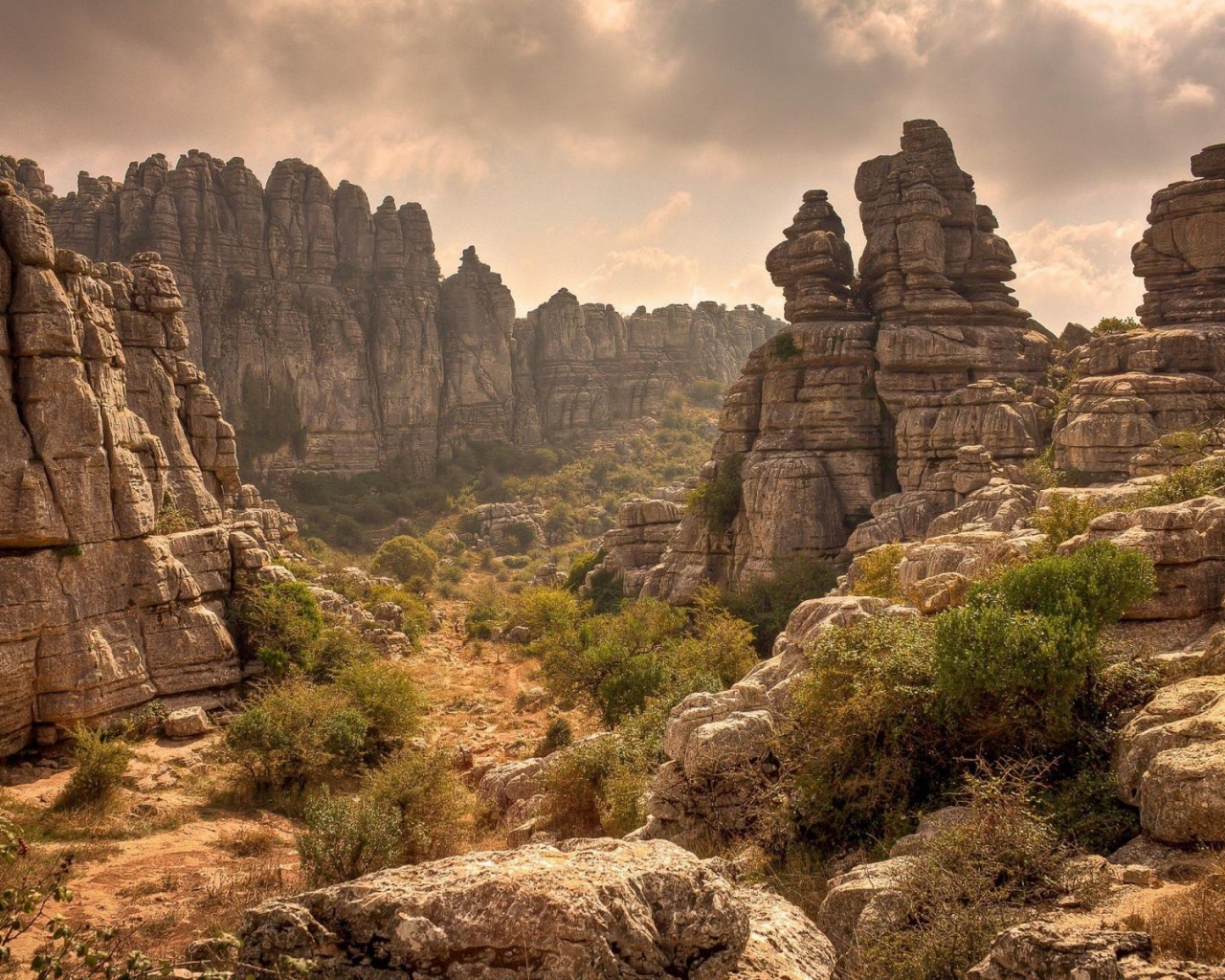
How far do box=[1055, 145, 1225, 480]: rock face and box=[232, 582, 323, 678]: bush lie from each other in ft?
74.3

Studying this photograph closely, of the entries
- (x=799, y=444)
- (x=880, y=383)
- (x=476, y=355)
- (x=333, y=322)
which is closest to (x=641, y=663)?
(x=799, y=444)

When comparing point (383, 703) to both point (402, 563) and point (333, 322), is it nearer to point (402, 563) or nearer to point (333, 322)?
point (402, 563)

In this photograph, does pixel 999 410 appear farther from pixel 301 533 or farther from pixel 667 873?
pixel 301 533

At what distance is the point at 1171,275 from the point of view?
33125 millimetres

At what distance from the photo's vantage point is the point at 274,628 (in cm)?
2209

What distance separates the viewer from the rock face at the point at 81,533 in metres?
17.0

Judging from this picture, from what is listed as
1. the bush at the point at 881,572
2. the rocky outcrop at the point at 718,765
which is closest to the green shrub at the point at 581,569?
the bush at the point at 881,572

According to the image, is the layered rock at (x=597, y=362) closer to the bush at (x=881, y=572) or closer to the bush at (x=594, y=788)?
the bush at (x=881, y=572)

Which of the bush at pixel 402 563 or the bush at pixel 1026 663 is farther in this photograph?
the bush at pixel 402 563

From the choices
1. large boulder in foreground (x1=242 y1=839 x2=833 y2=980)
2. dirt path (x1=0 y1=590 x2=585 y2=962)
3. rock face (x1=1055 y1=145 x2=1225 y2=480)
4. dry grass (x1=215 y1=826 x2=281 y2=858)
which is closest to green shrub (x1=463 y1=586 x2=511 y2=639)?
dirt path (x1=0 y1=590 x2=585 y2=962)

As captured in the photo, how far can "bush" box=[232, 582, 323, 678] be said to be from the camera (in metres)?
21.6

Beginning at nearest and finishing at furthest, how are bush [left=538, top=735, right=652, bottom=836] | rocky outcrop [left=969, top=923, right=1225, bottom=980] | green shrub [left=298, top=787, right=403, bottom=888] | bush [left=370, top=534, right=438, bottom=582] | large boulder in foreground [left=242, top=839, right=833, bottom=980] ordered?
rocky outcrop [left=969, top=923, right=1225, bottom=980], large boulder in foreground [left=242, top=839, right=833, bottom=980], green shrub [left=298, top=787, right=403, bottom=888], bush [left=538, top=735, right=652, bottom=836], bush [left=370, top=534, right=438, bottom=582]

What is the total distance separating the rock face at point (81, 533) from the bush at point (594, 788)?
1049 centimetres

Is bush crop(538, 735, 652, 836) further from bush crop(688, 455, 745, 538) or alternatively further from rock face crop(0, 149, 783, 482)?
rock face crop(0, 149, 783, 482)
